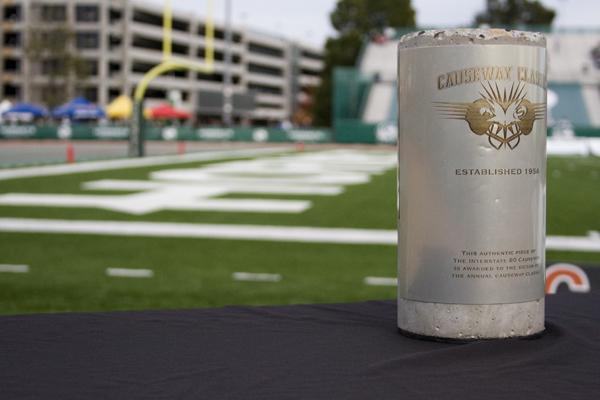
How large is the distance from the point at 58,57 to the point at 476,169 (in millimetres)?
70303

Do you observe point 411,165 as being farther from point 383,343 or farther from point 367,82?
point 367,82

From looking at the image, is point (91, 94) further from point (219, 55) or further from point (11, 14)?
point (219, 55)

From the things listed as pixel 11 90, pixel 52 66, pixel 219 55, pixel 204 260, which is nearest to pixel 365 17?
pixel 52 66

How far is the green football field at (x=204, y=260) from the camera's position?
6336 mm

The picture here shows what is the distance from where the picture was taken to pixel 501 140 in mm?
1763

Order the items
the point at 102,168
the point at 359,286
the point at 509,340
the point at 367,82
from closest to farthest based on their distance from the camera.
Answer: the point at 509,340, the point at 359,286, the point at 102,168, the point at 367,82

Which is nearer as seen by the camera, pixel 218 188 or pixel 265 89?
pixel 218 188

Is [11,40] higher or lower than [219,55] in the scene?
lower

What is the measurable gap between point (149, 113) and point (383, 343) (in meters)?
54.5

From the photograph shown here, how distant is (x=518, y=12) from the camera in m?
76.1

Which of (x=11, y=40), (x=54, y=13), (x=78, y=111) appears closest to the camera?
(x=78, y=111)

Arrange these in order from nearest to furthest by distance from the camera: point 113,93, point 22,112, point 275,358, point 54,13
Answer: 1. point 275,358
2. point 22,112
3. point 54,13
4. point 113,93

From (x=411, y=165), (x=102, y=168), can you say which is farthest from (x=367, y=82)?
(x=411, y=165)

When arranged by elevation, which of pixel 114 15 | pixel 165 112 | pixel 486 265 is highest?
pixel 114 15
